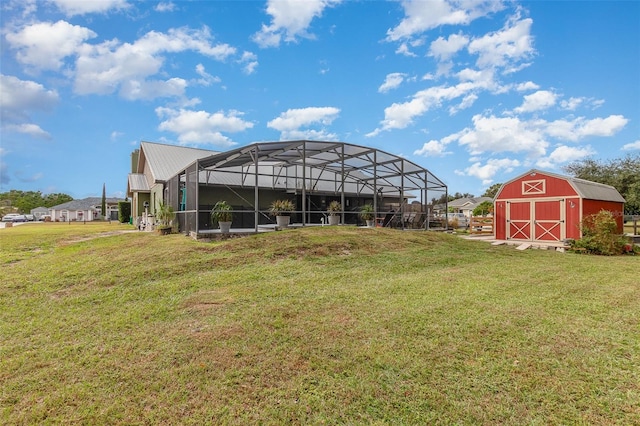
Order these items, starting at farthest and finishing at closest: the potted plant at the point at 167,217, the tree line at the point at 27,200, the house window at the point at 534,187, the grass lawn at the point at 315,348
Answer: the tree line at the point at 27,200
the potted plant at the point at 167,217
the house window at the point at 534,187
the grass lawn at the point at 315,348

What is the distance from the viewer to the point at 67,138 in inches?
1008

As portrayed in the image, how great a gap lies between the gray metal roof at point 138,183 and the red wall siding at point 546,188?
2280cm

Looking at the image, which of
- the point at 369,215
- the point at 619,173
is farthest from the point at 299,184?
the point at 619,173

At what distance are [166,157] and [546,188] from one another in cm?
2150

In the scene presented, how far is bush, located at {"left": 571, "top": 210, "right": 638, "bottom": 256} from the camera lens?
11.3m

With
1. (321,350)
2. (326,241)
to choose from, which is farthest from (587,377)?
(326,241)

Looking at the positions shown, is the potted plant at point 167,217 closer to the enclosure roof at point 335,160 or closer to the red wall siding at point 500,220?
the enclosure roof at point 335,160

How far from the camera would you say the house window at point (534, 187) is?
14.0 m

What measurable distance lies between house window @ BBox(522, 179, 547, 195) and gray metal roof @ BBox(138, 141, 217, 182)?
60.1 feet

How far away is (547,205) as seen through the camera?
13922 millimetres

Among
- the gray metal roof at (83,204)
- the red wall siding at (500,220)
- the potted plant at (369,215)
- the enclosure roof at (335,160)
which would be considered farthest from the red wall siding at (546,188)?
the gray metal roof at (83,204)

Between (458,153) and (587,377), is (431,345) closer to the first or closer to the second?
(587,377)

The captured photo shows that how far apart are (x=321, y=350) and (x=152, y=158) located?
2029 cm

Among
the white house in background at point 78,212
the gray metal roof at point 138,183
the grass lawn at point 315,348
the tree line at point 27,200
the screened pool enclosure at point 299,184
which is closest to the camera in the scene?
the grass lawn at point 315,348
